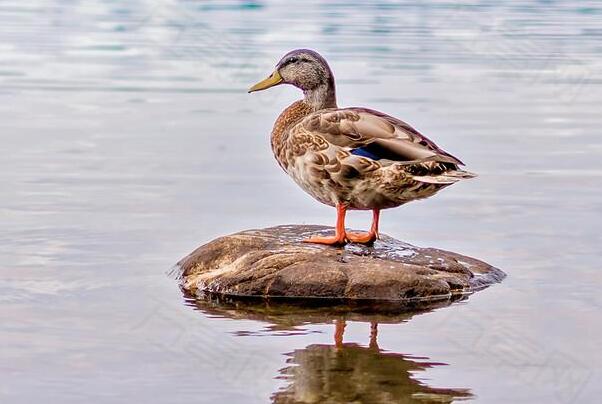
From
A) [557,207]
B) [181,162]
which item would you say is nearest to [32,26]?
[181,162]

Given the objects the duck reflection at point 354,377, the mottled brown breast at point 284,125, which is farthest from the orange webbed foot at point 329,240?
the duck reflection at point 354,377

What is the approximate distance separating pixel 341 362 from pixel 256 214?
4010mm

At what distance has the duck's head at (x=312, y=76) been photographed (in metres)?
9.79

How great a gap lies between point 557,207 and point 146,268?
374 cm

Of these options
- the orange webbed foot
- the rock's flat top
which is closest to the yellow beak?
the rock's flat top

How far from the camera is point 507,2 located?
1297 inches

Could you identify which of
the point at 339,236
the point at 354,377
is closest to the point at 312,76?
the point at 339,236

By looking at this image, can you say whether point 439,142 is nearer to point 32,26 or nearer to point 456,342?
point 456,342

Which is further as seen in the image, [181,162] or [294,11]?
[294,11]

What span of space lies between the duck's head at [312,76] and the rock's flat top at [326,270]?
3.55 feet

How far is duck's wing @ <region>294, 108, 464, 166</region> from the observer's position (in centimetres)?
875

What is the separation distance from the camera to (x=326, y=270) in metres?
8.58

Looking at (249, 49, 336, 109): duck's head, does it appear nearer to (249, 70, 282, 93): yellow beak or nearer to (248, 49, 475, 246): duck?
(249, 70, 282, 93): yellow beak

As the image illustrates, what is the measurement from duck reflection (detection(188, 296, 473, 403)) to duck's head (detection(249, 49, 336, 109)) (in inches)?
76.6
